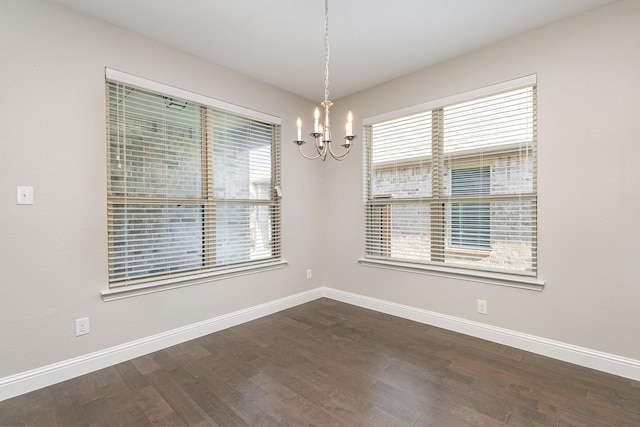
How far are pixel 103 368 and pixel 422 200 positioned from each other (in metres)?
3.35

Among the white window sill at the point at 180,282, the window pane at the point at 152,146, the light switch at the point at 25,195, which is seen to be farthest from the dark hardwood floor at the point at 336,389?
the window pane at the point at 152,146

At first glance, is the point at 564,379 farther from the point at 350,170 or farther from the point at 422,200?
the point at 350,170

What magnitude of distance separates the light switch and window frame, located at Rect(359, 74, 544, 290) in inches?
125

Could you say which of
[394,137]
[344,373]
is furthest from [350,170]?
[344,373]

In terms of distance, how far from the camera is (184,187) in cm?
293

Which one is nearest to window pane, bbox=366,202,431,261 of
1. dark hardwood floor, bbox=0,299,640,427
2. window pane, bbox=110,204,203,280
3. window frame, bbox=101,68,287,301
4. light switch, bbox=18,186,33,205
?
dark hardwood floor, bbox=0,299,640,427

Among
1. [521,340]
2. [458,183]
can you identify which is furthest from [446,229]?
[521,340]

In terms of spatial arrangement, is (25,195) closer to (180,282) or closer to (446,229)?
(180,282)

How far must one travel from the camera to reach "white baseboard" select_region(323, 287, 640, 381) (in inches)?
88.8

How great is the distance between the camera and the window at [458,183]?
8.91 feet

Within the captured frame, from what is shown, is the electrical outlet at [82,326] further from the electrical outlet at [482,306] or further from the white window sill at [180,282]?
the electrical outlet at [482,306]

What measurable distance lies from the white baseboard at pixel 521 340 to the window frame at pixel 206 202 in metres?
1.49

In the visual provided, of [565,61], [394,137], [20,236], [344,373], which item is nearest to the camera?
[20,236]

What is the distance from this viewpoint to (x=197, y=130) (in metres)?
3.04
